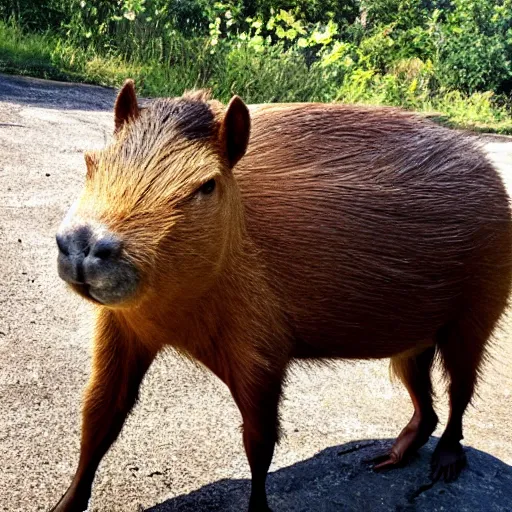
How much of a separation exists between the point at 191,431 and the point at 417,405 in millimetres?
949

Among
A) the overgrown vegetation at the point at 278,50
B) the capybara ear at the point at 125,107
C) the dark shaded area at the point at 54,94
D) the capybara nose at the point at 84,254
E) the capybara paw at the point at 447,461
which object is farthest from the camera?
the overgrown vegetation at the point at 278,50

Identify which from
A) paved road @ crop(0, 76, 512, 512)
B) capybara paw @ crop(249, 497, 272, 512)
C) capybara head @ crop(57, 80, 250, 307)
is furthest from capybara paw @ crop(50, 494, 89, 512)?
capybara head @ crop(57, 80, 250, 307)

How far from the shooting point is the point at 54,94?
30.3ft

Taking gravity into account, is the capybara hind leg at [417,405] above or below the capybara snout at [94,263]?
below

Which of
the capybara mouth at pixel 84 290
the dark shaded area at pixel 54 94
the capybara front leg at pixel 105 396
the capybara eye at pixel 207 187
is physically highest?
the capybara eye at pixel 207 187

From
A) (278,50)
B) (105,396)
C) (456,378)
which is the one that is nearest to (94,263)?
(105,396)

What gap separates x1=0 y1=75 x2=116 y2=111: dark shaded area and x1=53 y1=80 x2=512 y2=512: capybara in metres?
6.43

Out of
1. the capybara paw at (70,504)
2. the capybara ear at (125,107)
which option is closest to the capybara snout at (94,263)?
the capybara ear at (125,107)

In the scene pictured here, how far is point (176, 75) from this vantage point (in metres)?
11.5

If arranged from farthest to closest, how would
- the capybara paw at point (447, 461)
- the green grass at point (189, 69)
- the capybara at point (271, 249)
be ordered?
1. the green grass at point (189, 69)
2. the capybara paw at point (447, 461)
3. the capybara at point (271, 249)

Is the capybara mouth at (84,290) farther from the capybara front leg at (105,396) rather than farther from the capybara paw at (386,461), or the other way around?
the capybara paw at (386,461)

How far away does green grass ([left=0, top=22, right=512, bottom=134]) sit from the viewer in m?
10.8

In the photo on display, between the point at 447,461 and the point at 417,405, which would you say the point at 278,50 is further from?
the point at 447,461

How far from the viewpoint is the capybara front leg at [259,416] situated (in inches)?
91.5
